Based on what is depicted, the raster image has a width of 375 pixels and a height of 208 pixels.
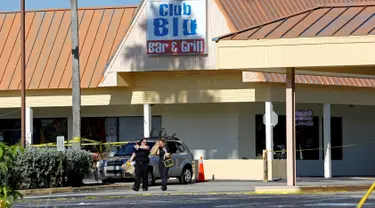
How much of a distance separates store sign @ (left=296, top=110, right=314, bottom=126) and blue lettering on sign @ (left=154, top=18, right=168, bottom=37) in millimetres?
7909

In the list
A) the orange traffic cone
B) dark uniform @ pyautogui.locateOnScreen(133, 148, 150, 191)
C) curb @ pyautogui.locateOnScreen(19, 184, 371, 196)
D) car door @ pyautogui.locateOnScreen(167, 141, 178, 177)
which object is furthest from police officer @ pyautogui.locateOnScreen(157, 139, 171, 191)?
the orange traffic cone

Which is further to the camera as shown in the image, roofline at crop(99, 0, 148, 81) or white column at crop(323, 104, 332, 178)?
white column at crop(323, 104, 332, 178)

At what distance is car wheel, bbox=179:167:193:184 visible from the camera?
34.8 meters

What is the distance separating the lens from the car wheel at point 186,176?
3480cm

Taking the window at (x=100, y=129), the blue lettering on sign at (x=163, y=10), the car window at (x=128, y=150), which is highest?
the blue lettering on sign at (x=163, y=10)

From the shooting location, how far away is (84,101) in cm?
3969

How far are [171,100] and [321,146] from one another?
793cm

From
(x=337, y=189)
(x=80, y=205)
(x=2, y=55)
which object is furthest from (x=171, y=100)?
(x=80, y=205)

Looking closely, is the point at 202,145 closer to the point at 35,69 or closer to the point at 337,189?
the point at 35,69

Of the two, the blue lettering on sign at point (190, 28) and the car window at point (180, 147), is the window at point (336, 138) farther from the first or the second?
the car window at point (180, 147)

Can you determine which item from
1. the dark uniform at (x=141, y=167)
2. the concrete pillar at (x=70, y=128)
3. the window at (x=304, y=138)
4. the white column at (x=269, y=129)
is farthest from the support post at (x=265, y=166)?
the concrete pillar at (x=70, y=128)

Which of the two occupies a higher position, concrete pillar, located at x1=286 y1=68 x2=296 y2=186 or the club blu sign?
the club blu sign

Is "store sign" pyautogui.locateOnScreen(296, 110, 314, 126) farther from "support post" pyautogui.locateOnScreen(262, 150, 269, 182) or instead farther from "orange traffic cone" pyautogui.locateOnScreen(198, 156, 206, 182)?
"orange traffic cone" pyautogui.locateOnScreen(198, 156, 206, 182)

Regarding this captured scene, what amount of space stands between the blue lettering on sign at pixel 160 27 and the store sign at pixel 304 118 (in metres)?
7.91
